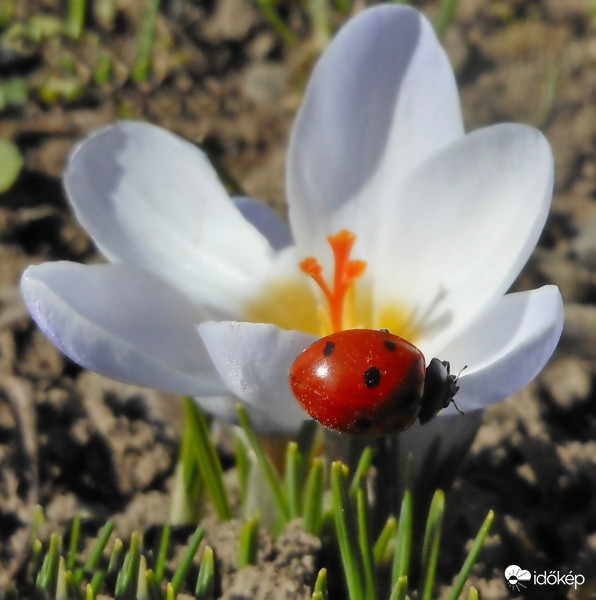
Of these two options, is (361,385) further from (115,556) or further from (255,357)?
(115,556)

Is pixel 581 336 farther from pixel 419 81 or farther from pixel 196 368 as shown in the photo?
pixel 196 368

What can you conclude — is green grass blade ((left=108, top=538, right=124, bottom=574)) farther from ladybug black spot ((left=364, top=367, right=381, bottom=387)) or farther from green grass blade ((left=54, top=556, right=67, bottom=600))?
ladybug black spot ((left=364, top=367, right=381, bottom=387))

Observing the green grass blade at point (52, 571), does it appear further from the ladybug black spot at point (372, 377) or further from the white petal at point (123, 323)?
the ladybug black spot at point (372, 377)

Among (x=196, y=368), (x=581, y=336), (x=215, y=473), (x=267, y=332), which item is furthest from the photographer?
(x=581, y=336)

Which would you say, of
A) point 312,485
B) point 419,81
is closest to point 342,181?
point 419,81

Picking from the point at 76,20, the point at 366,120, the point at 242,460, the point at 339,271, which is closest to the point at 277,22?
the point at 76,20

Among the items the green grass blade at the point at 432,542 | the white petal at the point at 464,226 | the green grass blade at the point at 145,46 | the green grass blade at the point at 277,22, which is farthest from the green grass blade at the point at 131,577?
the green grass blade at the point at 277,22
